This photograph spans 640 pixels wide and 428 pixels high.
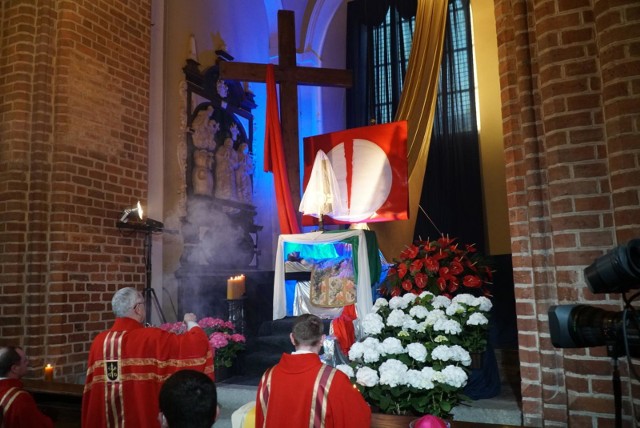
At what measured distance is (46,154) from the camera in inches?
190

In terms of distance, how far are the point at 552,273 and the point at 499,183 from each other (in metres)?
4.58

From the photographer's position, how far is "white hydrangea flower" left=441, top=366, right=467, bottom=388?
7.81ft

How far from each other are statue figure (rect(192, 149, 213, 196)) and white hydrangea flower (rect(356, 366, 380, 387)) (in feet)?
14.9

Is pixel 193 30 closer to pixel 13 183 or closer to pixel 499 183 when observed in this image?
pixel 13 183

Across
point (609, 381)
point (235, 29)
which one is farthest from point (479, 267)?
point (235, 29)

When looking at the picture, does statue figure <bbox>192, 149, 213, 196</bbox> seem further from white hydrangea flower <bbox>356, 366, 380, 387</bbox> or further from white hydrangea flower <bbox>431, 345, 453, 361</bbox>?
white hydrangea flower <bbox>431, 345, 453, 361</bbox>

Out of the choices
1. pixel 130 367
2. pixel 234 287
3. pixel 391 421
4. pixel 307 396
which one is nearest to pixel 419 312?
pixel 391 421

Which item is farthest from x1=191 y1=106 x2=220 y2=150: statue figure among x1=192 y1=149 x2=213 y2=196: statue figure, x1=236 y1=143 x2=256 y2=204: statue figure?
x1=236 y1=143 x2=256 y2=204: statue figure

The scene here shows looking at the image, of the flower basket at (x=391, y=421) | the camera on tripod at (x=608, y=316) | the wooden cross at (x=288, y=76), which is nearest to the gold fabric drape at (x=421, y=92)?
the wooden cross at (x=288, y=76)

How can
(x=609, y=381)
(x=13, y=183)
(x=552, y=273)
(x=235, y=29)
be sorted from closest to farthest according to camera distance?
(x=609, y=381) < (x=552, y=273) < (x=13, y=183) < (x=235, y=29)

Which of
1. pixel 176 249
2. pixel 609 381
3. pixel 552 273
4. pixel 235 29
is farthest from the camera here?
pixel 235 29

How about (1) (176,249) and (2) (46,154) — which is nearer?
(2) (46,154)

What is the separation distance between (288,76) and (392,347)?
4.55m

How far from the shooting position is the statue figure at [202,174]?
6609 mm
